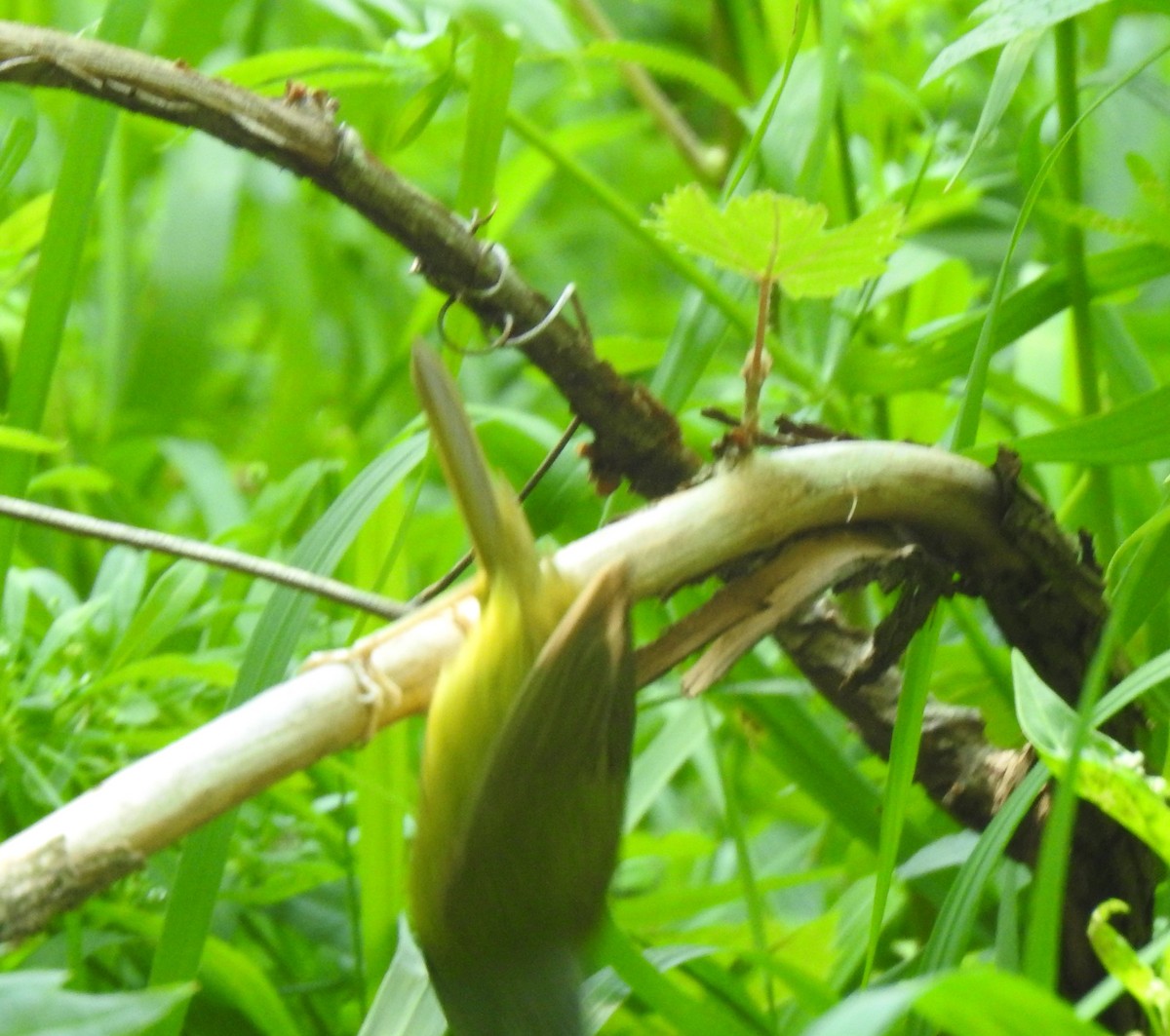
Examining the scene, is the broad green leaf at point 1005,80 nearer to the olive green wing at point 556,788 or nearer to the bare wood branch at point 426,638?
the bare wood branch at point 426,638

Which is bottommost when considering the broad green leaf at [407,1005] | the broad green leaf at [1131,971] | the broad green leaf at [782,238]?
the broad green leaf at [1131,971]

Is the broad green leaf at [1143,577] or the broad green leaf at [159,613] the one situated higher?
the broad green leaf at [159,613]

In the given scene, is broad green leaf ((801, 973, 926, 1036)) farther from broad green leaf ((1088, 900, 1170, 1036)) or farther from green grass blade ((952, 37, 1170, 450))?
green grass blade ((952, 37, 1170, 450))

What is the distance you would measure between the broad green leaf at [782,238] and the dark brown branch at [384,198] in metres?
0.07

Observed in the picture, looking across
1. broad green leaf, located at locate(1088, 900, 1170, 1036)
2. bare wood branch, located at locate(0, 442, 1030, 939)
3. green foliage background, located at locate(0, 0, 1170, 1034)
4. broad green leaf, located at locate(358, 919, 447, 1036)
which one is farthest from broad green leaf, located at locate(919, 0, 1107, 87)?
broad green leaf, located at locate(358, 919, 447, 1036)

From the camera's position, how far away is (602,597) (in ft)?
1.40

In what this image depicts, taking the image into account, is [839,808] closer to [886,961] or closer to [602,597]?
[886,961]

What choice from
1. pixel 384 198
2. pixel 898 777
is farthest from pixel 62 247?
pixel 898 777

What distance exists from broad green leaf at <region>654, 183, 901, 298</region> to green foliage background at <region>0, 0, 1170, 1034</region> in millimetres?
63

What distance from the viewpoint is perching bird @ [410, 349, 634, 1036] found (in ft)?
1.43

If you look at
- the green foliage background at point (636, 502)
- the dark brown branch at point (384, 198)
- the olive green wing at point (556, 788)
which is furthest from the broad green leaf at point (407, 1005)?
the dark brown branch at point (384, 198)

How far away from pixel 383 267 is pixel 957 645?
50.1 inches

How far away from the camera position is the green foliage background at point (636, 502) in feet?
1.89

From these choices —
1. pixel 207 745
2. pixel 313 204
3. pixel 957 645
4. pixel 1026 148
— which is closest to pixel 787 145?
pixel 1026 148
